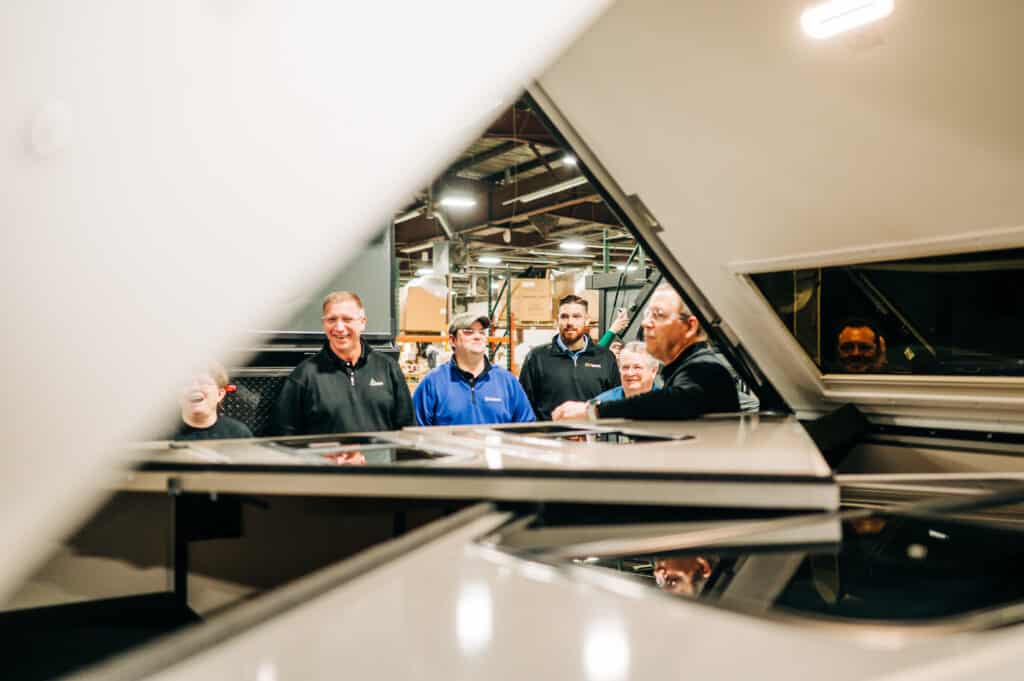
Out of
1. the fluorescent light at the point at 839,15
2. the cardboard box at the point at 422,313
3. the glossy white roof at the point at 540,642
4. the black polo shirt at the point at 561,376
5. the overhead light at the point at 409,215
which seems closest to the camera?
the glossy white roof at the point at 540,642

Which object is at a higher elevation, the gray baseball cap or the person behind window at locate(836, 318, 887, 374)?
the gray baseball cap

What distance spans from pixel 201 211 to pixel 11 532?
43 cm

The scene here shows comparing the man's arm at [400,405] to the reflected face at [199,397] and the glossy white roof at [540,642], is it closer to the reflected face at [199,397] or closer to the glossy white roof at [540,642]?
the reflected face at [199,397]

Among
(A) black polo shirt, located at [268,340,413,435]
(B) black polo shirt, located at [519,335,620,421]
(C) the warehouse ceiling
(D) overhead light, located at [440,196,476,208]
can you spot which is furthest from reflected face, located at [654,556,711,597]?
(D) overhead light, located at [440,196,476,208]

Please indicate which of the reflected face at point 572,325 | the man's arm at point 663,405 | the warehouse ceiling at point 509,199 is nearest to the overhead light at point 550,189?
the warehouse ceiling at point 509,199

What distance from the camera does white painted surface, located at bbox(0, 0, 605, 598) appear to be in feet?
2.25

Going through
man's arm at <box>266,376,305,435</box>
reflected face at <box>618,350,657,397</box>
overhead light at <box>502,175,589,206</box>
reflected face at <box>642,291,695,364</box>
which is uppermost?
overhead light at <box>502,175,589,206</box>

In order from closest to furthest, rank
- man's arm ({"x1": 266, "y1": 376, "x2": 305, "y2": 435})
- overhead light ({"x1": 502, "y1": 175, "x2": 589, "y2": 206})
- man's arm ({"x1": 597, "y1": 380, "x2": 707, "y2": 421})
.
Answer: man's arm ({"x1": 597, "y1": 380, "x2": 707, "y2": 421}), man's arm ({"x1": 266, "y1": 376, "x2": 305, "y2": 435}), overhead light ({"x1": 502, "y1": 175, "x2": 589, "y2": 206})

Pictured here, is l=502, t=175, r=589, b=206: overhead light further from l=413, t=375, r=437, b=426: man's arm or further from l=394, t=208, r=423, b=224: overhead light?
l=413, t=375, r=437, b=426: man's arm

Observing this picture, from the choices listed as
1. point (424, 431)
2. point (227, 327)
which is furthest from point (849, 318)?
point (227, 327)

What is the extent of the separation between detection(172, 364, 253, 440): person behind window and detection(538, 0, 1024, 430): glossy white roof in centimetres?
136

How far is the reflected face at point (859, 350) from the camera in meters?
1.65

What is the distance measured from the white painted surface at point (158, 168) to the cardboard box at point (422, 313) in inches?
193

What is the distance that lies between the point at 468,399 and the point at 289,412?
0.84 m
